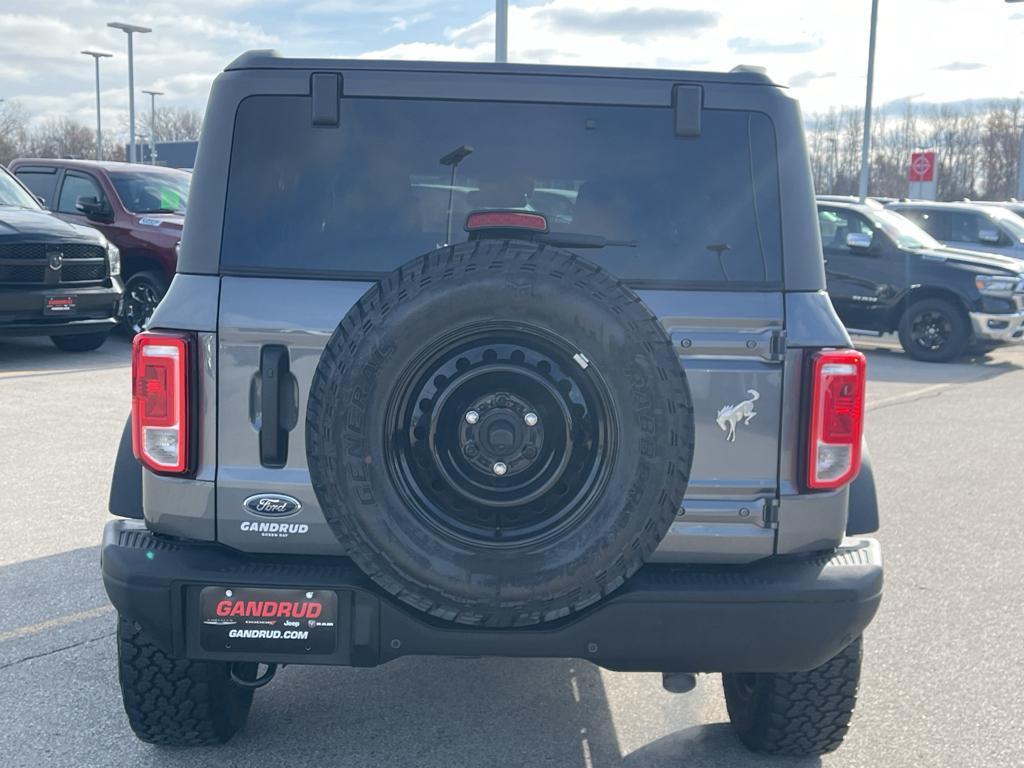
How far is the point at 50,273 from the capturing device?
11.3 metres

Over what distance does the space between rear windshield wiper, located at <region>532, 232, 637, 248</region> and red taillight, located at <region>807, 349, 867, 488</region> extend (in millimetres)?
574

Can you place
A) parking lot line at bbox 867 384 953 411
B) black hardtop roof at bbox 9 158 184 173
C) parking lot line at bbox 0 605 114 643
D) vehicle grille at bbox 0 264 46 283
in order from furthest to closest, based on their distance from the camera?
1. black hardtop roof at bbox 9 158 184 173
2. vehicle grille at bbox 0 264 46 283
3. parking lot line at bbox 867 384 953 411
4. parking lot line at bbox 0 605 114 643

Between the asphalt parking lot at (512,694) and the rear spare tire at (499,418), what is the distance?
0.97 meters

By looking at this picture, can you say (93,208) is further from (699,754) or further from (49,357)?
(699,754)

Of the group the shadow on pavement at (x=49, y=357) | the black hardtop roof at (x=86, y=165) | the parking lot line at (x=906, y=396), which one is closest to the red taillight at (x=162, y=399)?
the parking lot line at (x=906, y=396)

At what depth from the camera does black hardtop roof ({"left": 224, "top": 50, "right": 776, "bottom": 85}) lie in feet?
10.2

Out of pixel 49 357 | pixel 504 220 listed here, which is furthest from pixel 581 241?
pixel 49 357

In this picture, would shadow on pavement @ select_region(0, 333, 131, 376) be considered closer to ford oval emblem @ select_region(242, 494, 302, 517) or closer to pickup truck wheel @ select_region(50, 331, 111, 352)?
pickup truck wheel @ select_region(50, 331, 111, 352)

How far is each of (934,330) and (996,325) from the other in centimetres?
69

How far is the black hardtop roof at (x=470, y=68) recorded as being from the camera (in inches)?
122

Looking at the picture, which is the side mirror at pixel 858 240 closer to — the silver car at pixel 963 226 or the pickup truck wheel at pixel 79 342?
the silver car at pixel 963 226

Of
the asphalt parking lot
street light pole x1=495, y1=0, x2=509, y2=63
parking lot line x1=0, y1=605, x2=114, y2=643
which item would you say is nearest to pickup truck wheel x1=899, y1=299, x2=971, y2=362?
street light pole x1=495, y1=0, x2=509, y2=63

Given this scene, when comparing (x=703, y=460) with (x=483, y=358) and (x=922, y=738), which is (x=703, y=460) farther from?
(x=922, y=738)

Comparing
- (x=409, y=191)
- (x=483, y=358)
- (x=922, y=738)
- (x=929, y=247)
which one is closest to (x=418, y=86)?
(x=409, y=191)
